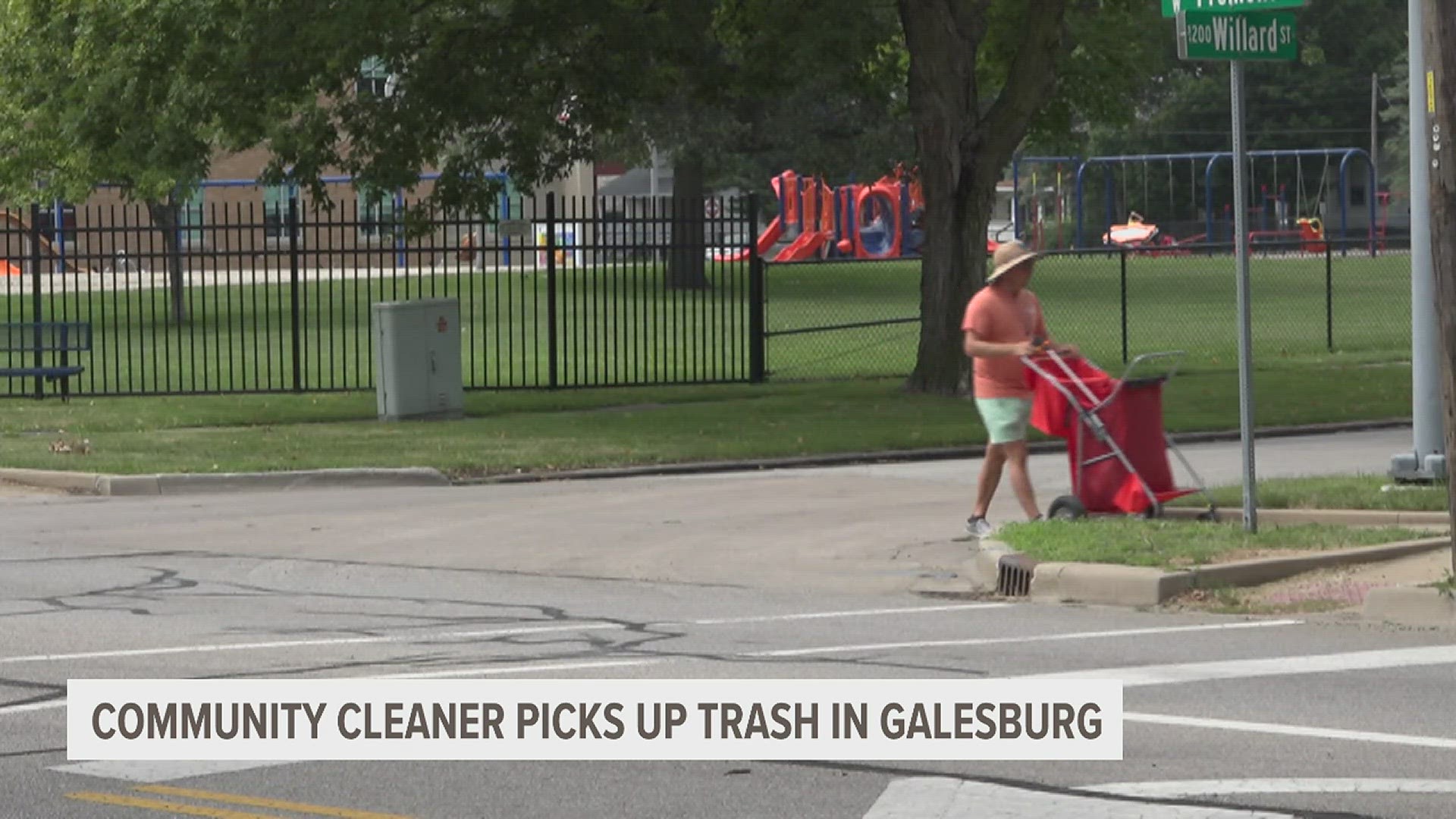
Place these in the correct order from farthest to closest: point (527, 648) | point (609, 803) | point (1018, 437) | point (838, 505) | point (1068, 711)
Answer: point (838, 505) → point (1018, 437) → point (527, 648) → point (1068, 711) → point (609, 803)

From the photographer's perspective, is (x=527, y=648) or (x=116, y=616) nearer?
(x=527, y=648)

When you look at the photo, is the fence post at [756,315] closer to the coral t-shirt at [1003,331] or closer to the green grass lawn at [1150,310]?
the green grass lawn at [1150,310]

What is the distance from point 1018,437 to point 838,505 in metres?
2.49

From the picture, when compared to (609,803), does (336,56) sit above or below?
above

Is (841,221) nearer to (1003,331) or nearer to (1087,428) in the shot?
(1003,331)

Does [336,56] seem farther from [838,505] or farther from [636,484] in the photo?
[838,505]

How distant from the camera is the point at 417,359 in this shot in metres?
23.4

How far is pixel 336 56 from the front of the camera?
23281 millimetres

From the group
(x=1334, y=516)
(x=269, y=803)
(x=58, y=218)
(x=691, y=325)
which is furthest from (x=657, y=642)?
(x=58, y=218)

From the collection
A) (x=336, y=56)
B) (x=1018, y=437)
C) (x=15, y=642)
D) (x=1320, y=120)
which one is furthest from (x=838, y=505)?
(x=1320, y=120)

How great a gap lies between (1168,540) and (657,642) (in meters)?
3.55

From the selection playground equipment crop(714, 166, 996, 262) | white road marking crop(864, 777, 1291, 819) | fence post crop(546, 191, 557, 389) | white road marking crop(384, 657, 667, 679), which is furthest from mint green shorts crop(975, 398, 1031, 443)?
playground equipment crop(714, 166, 996, 262)

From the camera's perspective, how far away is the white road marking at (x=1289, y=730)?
334 inches

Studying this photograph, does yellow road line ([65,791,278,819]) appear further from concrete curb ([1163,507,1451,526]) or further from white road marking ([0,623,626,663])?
concrete curb ([1163,507,1451,526])
